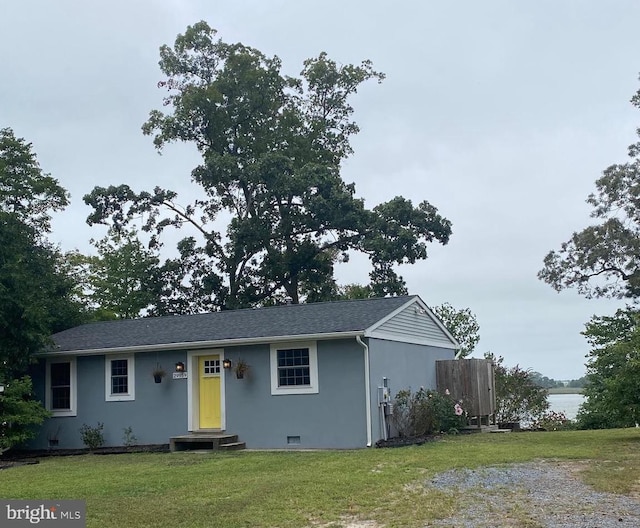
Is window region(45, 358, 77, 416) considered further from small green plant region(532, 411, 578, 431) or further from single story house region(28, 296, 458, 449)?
small green plant region(532, 411, 578, 431)

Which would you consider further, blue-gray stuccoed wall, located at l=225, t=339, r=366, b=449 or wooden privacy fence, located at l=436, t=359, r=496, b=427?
wooden privacy fence, located at l=436, t=359, r=496, b=427

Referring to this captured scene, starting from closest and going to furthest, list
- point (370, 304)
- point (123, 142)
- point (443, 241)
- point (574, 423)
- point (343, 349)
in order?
1. point (343, 349)
2. point (370, 304)
3. point (574, 423)
4. point (123, 142)
5. point (443, 241)

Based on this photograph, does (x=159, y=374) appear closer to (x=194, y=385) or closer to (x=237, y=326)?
(x=194, y=385)

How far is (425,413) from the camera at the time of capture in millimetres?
17969

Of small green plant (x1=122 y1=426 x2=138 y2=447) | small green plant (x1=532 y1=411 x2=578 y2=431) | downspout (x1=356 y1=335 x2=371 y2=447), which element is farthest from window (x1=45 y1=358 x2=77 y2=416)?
small green plant (x1=532 y1=411 x2=578 y2=431)

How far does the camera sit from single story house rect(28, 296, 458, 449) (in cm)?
1673

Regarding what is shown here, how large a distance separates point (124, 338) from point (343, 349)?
6191 millimetres

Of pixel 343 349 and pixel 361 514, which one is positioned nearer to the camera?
pixel 361 514

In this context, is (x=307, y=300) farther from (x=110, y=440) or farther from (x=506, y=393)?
(x=110, y=440)

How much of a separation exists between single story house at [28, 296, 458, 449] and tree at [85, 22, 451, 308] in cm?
1015

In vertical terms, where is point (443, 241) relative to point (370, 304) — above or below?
above

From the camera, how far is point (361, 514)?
28.7 ft

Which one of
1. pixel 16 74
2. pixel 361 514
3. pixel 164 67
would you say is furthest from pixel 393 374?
pixel 164 67

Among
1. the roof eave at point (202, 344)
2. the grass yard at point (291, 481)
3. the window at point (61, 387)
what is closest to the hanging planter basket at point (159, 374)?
the roof eave at point (202, 344)
